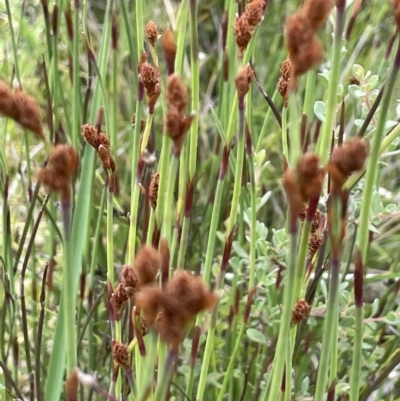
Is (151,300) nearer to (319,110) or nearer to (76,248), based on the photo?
(76,248)

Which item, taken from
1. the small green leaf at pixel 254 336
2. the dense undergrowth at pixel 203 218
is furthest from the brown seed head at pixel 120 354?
the small green leaf at pixel 254 336

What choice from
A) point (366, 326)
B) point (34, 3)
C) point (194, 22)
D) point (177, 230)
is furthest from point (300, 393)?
point (34, 3)

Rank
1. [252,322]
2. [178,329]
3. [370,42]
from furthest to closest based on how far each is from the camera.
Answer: [370,42], [252,322], [178,329]

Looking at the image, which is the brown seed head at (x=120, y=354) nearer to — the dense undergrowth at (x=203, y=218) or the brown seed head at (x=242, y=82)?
the dense undergrowth at (x=203, y=218)

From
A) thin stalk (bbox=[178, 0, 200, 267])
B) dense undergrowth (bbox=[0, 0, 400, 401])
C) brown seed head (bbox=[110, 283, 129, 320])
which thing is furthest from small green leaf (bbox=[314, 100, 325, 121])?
brown seed head (bbox=[110, 283, 129, 320])

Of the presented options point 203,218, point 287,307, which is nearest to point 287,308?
point 287,307

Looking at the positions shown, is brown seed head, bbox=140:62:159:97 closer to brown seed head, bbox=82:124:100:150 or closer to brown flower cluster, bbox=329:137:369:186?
brown seed head, bbox=82:124:100:150

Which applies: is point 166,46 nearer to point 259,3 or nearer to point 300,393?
point 259,3
